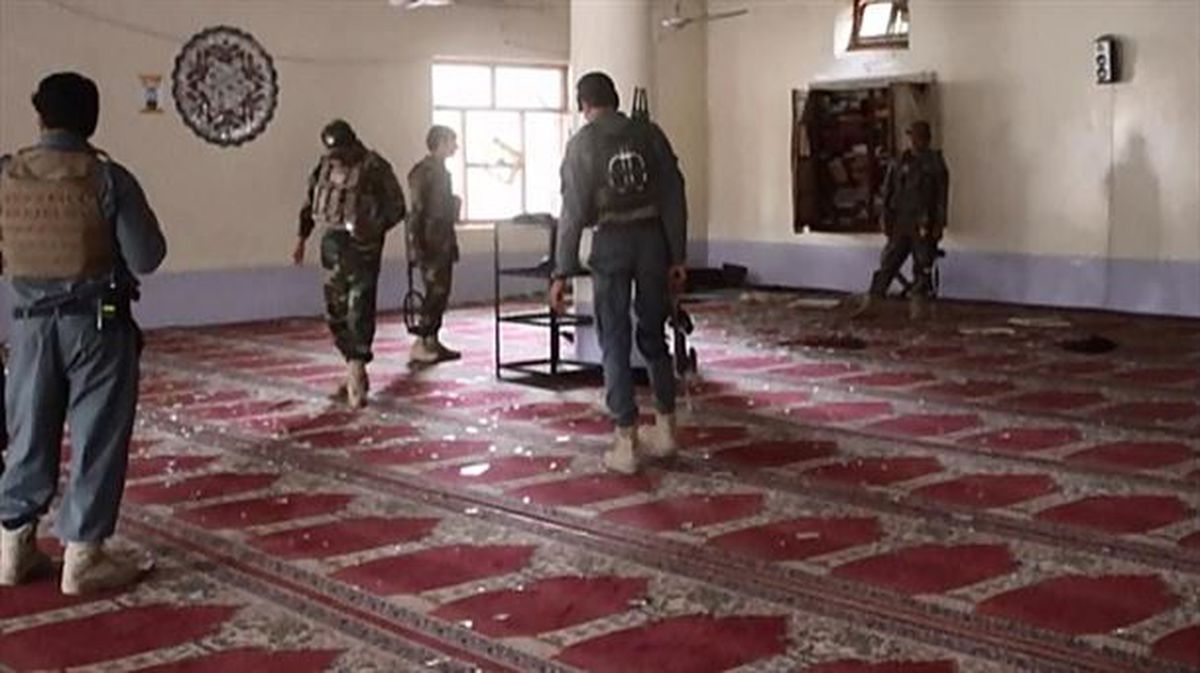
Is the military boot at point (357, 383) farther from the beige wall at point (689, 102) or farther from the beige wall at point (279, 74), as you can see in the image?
the beige wall at point (689, 102)

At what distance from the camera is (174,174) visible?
11.7m

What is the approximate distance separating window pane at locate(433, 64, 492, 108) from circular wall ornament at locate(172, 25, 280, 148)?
1.63 meters

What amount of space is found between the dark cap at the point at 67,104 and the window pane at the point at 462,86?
8916mm

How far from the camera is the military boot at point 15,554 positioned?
4.55 meters

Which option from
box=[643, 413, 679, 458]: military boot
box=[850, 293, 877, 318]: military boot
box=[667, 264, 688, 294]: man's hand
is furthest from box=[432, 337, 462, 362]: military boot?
box=[667, 264, 688, 294]: man's hand

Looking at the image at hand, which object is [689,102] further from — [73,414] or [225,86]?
A: [73,414]

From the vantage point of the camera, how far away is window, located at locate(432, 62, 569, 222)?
13.5m

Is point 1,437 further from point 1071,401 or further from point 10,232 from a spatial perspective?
point 1071,401

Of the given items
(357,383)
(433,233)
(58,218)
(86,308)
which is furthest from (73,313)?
(433,233)

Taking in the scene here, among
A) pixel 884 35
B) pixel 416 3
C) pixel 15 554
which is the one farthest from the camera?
pixel 884 35

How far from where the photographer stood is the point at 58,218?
4.31 meters

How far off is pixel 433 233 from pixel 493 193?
14.0 feet

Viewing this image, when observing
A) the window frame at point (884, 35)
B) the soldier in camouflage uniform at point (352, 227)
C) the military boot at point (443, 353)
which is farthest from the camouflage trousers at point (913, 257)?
the soldier in camouflage uniform at point (352, 227)

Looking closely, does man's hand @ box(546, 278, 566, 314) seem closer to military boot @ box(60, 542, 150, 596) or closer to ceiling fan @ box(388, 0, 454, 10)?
military boot @ box(60, 542, 150, 596)
